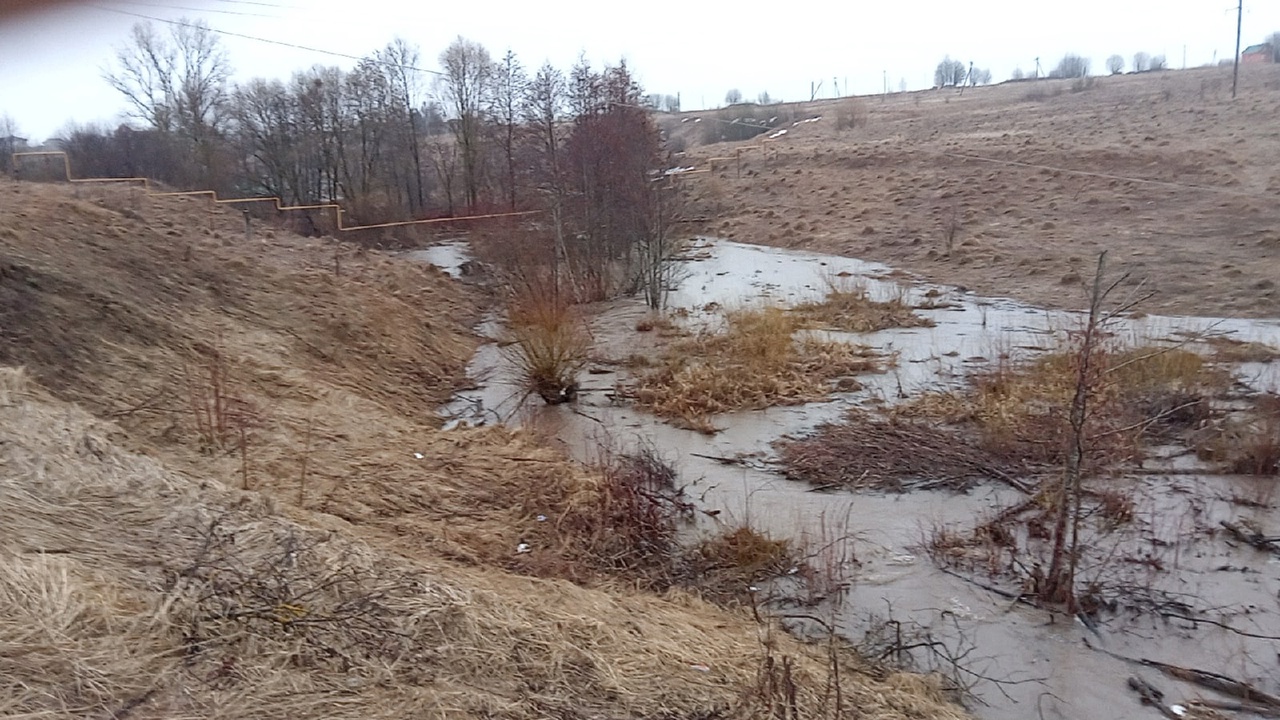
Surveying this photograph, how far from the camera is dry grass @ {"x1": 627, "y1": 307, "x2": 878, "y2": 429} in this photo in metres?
13.2

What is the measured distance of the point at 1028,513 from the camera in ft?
29.7

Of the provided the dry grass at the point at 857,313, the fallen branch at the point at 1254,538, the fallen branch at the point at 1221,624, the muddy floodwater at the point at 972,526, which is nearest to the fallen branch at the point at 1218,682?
the muddy floodwater at the point at 972,526

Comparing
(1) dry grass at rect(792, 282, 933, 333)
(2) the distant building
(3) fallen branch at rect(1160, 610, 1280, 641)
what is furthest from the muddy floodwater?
(2) the distant building

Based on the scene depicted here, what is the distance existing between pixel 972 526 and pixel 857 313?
10.3 meters

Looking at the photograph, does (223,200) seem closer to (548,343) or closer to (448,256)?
(448,256)

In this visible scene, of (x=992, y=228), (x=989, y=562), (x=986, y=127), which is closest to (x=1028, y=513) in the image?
(x=989, y=562)

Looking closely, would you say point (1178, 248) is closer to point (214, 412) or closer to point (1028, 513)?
point (1028, 513)

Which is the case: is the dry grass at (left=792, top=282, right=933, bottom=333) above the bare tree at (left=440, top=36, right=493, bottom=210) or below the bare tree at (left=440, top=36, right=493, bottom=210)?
below

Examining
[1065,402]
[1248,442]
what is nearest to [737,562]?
[1065,402]

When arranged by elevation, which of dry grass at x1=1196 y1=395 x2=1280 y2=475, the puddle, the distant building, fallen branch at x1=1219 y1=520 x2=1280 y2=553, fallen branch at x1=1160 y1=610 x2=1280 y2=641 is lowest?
fallen branch at x1=1160 y1=610 x2=1280 y2=641

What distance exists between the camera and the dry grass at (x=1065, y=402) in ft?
34.4

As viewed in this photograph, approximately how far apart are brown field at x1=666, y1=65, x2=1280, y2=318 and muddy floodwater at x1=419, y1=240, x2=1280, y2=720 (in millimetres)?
6350

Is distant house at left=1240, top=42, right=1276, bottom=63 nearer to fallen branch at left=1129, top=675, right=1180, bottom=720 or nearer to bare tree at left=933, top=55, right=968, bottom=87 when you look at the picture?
bare tree at left=933, top=55, right=968, bottom=87

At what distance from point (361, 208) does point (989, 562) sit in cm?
3145
